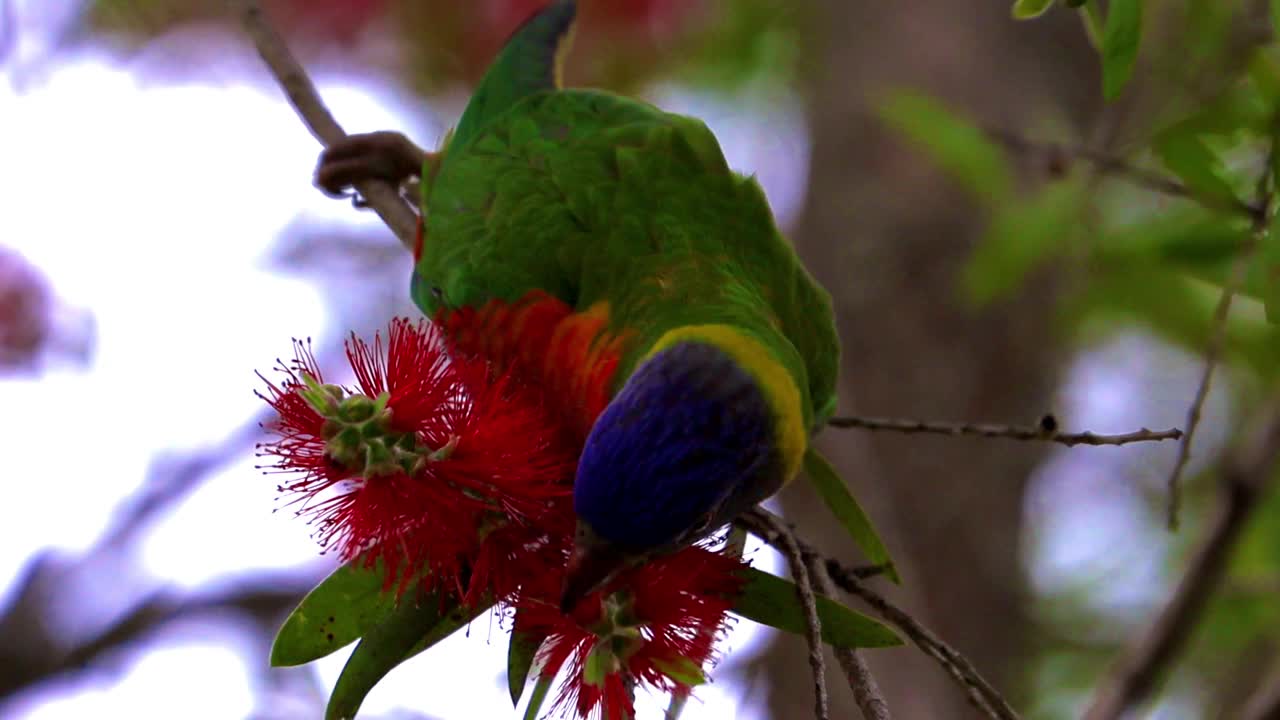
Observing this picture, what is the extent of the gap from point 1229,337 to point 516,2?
218cm

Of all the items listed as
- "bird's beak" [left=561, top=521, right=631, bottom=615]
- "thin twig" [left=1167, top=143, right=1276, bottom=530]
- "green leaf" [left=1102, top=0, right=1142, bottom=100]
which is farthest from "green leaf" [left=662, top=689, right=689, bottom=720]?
"green leaf" [left=1102, top=0, right=1142, bottom=100]

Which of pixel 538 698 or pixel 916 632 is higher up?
pixel 916 632

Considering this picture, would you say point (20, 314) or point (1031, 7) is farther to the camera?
point (20, 314)

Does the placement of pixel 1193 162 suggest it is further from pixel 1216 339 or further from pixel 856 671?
pixel 856 671

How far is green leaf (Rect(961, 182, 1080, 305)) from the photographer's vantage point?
7.65 ft

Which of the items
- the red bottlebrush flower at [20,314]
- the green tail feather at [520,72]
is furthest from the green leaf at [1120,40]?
the red bottlebrush flower at [20,314]

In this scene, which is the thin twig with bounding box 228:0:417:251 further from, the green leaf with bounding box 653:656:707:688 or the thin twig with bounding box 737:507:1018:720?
the green leaf with bounding box 653:656:707:688

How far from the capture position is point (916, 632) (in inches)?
45.3

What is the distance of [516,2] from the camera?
3.64 metres

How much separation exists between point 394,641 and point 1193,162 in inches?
42.7

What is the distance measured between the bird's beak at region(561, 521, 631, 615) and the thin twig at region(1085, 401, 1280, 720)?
1.00 m

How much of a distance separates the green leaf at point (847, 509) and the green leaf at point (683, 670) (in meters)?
0.31

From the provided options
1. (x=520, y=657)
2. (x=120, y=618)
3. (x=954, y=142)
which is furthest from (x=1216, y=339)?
(x=120, y=618)

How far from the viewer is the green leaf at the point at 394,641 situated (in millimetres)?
1157
